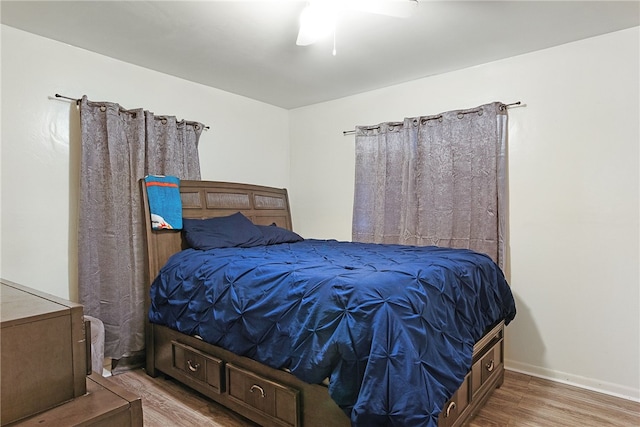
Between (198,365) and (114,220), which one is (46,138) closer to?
(114,220)

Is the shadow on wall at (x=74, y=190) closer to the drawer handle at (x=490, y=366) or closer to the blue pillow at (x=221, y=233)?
the blue pillow at (x=221, y=233)

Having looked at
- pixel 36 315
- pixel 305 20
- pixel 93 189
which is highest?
pixel 305 20

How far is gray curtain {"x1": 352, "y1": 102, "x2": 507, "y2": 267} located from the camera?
292 centimetres

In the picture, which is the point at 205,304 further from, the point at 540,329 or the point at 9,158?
the point at 540,329

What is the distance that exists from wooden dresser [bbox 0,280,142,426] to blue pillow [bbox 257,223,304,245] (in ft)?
7.59

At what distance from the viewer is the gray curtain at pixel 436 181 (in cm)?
292

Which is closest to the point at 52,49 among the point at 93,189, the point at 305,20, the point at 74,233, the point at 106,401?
the point at 93,189

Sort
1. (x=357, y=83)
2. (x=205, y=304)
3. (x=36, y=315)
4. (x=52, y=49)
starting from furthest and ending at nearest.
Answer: (x=357, y=83), (x=52, y=49), (x=205, y=304), (x=36, y=315)

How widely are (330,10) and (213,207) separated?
6.44 feet

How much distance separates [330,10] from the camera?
2.06 meters

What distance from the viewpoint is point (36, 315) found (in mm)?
806

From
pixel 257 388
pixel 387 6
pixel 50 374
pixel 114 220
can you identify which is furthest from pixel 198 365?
pixel 387 6

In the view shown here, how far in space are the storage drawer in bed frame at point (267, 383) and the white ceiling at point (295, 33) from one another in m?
1.98

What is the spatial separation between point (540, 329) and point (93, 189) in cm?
350
